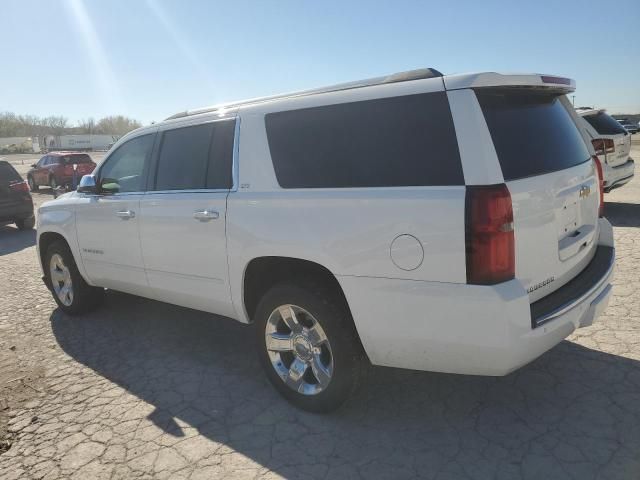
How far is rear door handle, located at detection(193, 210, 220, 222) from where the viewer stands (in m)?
3.35

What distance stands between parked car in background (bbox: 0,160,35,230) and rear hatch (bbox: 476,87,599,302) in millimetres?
11998

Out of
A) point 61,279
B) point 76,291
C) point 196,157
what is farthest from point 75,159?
point 196,157

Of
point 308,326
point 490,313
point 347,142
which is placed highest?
point 347,142

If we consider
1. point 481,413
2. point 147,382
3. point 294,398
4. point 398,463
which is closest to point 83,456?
point 147,382

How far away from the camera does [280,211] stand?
9.75 feet

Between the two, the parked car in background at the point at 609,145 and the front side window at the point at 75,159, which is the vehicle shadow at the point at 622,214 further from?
the front side window at the point at 75,159

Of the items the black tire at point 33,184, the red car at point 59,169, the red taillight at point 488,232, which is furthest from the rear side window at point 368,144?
the black tire at point 33,184

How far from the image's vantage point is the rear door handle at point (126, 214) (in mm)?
4067

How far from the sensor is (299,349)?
312 centimetres

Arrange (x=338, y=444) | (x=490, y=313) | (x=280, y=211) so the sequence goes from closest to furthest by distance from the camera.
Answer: (x=490, y=313), (x=338, y=444), (x=280, y=211)

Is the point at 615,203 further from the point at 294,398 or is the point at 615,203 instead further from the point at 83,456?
the point at 83,456

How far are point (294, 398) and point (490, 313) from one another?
58.1 inches

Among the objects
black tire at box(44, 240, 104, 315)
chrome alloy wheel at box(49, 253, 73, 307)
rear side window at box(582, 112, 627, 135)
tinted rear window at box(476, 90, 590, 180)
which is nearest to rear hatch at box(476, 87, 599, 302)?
tinted rear window at box(476, 90, 590, 180)

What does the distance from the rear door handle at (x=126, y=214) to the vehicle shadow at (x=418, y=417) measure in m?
1.21
